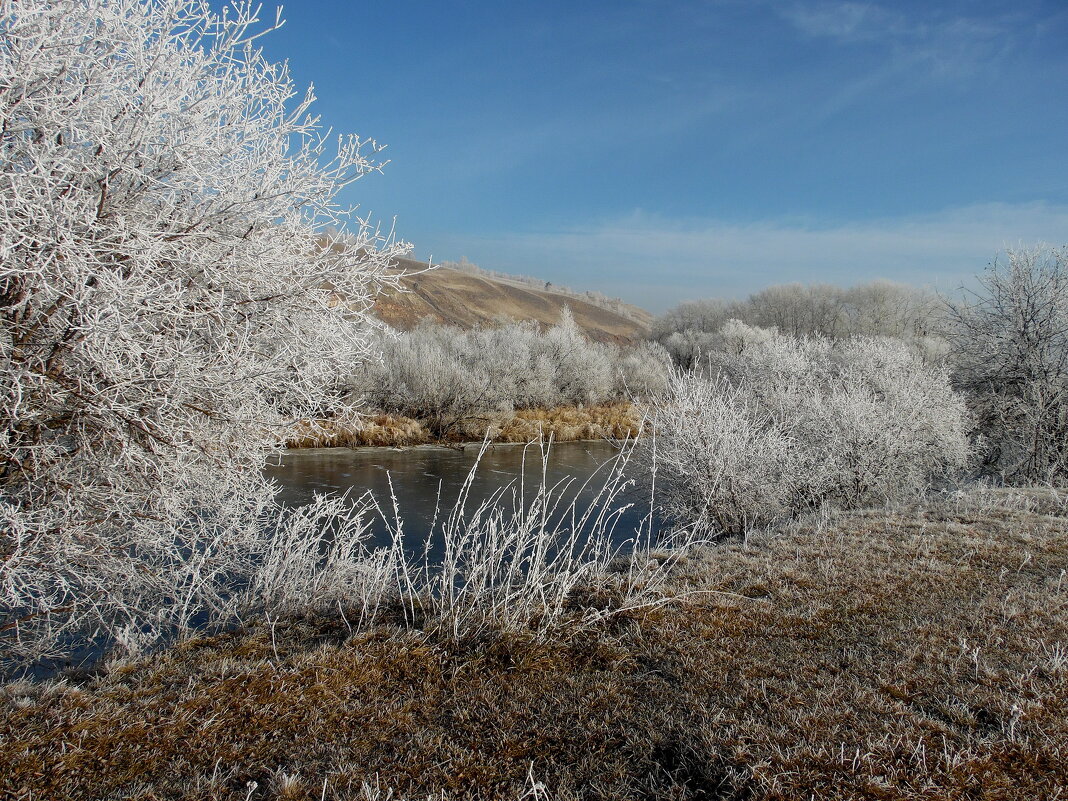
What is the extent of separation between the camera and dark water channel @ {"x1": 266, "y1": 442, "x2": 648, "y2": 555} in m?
13.0

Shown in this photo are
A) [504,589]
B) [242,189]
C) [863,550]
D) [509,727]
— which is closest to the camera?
[509,727]

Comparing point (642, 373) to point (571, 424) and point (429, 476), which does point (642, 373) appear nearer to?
point (571, 424)

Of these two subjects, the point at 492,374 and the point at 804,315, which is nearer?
the point at 492,374

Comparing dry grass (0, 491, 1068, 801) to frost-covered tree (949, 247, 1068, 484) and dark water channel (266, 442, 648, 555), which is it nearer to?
dark water channel (266, 442, 648, 555)

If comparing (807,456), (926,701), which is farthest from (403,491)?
(926,701)

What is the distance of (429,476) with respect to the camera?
17.6 metres

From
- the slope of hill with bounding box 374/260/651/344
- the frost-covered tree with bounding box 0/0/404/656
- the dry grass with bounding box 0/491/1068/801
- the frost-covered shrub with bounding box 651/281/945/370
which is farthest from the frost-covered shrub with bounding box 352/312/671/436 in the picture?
the slope of hill with bounding box 374/260/651/344

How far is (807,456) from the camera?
10.7 m

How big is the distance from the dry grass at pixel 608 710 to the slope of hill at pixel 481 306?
65002 mm

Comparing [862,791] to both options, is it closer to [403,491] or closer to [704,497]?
[704,497]

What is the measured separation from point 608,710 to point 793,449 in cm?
856

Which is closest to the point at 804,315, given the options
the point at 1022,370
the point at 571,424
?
the point at 571,424

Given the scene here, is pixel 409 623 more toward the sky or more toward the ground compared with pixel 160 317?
more toward the ground

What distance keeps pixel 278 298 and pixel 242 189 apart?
0.79 metres
